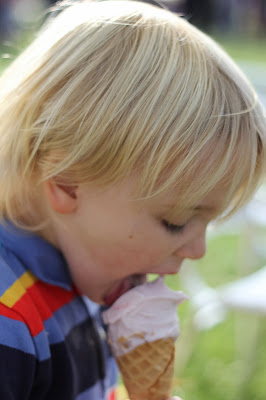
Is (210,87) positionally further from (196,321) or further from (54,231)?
(196,321)

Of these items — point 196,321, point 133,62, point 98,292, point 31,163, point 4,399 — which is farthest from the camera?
point 196,321

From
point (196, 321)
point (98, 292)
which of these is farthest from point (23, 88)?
point (196, 321)

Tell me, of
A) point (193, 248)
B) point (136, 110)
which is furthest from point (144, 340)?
point (136, 110)

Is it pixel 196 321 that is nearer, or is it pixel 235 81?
pixel 235 81

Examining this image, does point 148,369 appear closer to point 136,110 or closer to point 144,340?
point 144,340

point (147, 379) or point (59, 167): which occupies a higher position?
point (59, 167)

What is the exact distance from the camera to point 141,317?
147cm

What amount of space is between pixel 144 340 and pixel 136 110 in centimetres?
53

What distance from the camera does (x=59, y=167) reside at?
1.38 m

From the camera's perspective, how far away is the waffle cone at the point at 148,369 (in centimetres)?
146

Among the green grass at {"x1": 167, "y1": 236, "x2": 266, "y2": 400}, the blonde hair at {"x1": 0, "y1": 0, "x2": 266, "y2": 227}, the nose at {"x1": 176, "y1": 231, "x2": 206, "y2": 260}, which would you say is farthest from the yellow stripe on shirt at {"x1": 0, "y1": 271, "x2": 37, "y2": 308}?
the green grass at {"x1": 167, "y1": 236, "x2": 266, "y2": 400}

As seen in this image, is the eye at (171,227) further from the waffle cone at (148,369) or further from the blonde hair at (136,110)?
the waffle cone at (148,369)

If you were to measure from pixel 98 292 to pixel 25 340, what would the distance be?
1.01 ft

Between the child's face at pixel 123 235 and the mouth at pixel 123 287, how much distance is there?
22 mm
